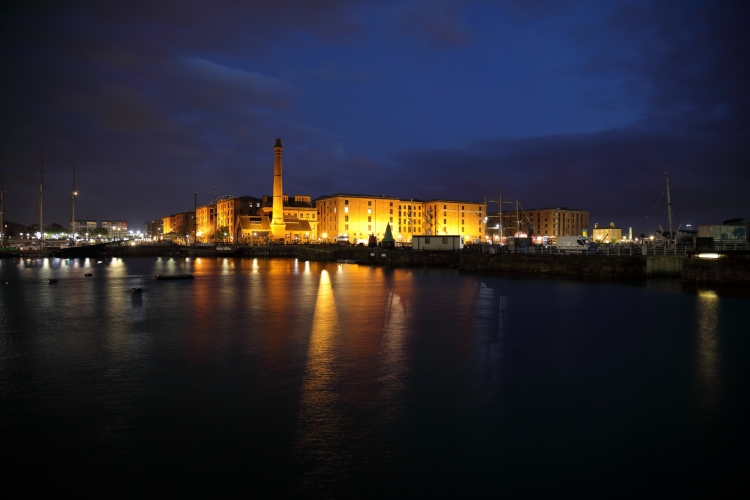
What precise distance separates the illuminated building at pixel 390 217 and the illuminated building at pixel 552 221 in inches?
1472

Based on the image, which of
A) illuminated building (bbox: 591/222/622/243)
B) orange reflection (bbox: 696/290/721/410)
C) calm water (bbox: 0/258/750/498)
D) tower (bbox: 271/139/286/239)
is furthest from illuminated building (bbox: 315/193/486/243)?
calm water (bbox: 0/258/750/498)

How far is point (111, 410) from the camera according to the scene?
1038cm

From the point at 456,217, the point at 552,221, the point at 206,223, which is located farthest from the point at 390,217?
the point at 552,221

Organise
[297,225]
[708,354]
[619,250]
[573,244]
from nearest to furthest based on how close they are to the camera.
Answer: [708,354]
[619,250]
[573,244]
[297,225]

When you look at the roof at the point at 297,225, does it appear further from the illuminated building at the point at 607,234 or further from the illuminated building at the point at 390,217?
the illuminated building at the point at 607,234

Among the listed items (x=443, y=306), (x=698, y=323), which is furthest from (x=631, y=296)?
(x=443, y=306)

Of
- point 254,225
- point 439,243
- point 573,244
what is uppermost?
point 254,225

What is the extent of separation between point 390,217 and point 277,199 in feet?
122

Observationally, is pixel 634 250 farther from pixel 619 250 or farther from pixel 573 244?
pixel 573 244

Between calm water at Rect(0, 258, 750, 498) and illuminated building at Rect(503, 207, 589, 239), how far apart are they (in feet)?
540

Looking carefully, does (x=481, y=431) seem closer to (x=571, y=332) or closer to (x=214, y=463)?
(x=214, y=463)

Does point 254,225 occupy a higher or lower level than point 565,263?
higher

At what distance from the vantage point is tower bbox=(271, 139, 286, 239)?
352 feet

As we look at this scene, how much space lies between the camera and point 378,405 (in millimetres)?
10703
